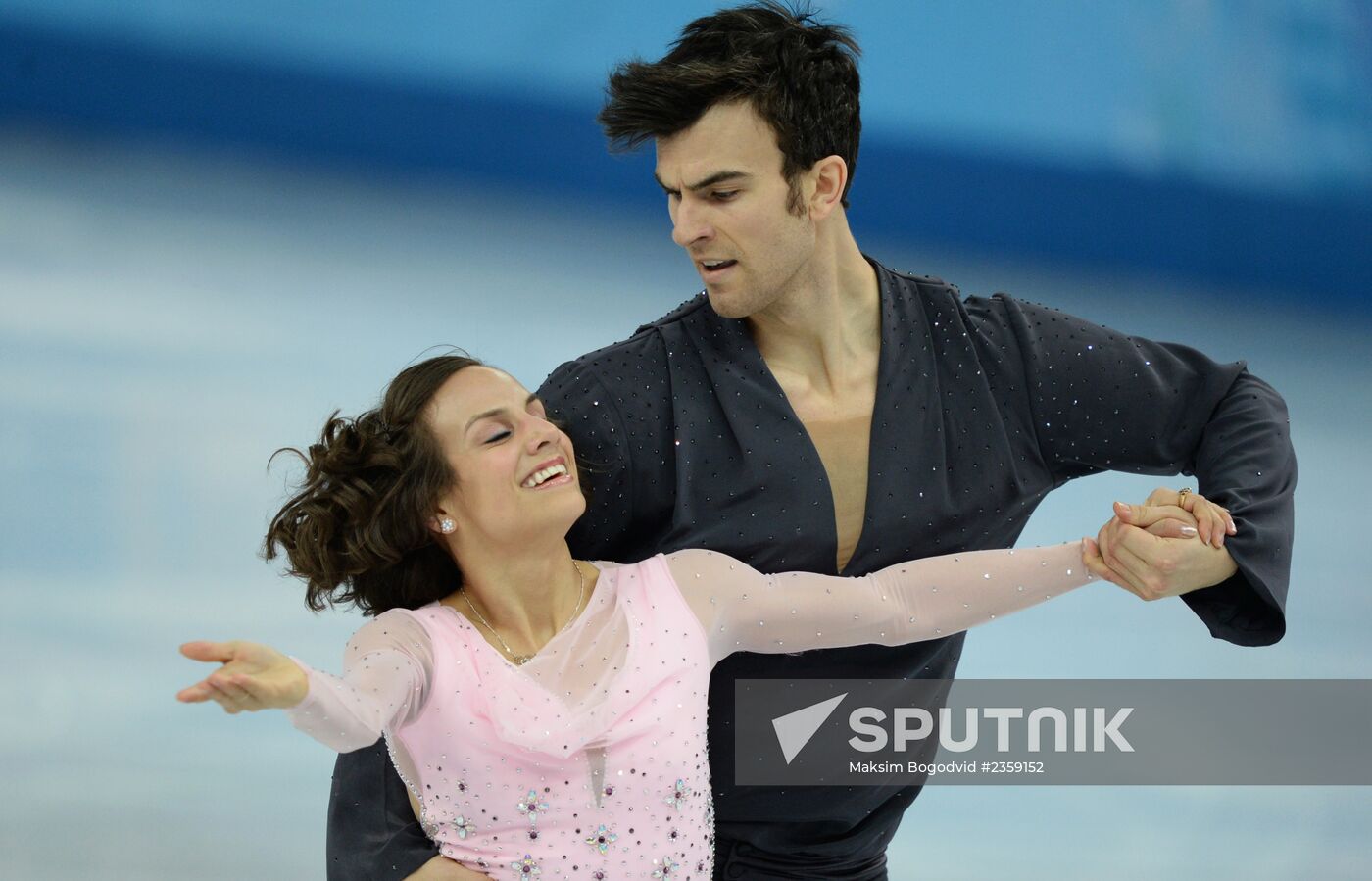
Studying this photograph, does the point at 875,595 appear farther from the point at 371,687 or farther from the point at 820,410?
the point at 371,687

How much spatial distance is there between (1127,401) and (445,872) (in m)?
1.31

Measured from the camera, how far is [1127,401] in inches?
109

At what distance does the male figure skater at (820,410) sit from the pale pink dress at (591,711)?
0.18m

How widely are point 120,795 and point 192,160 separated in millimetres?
2986

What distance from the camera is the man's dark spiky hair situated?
264 cm

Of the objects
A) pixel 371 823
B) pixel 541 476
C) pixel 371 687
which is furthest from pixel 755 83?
pixel 371 823

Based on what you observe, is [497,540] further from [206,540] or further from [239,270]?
[239,270]

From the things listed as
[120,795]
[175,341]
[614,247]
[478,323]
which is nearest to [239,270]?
[175,341]

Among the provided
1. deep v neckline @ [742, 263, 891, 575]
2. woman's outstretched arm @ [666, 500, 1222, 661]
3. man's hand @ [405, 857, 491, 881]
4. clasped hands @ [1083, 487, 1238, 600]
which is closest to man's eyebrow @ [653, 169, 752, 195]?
deep v neckline @ [742, 263, 891, 575]

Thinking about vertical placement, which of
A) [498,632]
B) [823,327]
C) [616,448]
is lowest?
[498,632]

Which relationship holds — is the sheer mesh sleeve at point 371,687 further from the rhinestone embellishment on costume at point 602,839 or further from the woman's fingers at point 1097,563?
the woman's fingers at point 1097,563

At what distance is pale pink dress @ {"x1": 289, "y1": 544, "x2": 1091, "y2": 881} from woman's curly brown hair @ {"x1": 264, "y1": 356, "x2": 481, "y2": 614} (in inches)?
4.2

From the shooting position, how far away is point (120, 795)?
11.2 ft

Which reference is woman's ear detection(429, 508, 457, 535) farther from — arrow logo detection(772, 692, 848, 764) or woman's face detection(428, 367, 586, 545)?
arrow logo detection(772, 692, 848, 764)
